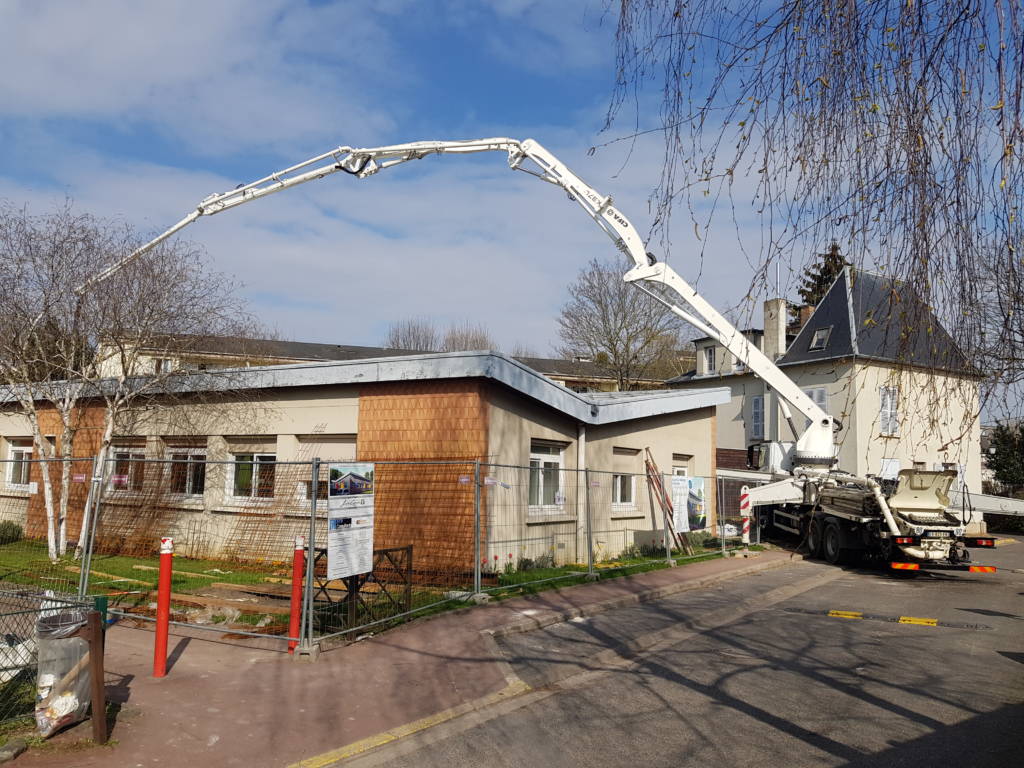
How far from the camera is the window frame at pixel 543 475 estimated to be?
48.1 ft

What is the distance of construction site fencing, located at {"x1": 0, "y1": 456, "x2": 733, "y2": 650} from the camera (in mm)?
9539

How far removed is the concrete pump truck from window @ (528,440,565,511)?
3783mm

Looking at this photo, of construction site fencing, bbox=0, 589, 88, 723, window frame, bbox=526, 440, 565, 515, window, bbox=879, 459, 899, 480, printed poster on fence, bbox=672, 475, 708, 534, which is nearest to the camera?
construction site fencing, bbox=0, 589, 88, 723

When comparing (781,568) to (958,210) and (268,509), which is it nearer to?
(268,509)

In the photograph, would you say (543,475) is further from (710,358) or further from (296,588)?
(710,358)

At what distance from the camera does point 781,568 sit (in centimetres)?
1748

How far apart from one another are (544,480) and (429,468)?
296 centimetres

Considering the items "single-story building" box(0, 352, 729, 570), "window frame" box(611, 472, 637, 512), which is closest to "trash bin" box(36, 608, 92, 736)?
"single-story building" box(0, 352, 729, 570)

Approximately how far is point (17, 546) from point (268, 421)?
4.95m

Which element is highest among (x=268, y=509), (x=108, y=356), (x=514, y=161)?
(x=514, y=161)

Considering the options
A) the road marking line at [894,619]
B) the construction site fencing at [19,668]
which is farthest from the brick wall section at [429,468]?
the construction site fencing at [19,668]

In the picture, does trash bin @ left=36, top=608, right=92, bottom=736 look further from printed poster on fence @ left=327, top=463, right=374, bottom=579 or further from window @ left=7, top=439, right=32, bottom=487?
window @ left=7, top=439, right=32, bottom=487

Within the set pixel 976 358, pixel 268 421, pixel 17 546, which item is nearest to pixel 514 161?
pixel 268 421

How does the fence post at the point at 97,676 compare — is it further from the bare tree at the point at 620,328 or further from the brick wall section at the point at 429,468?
the bare tree at the point at 620,328
